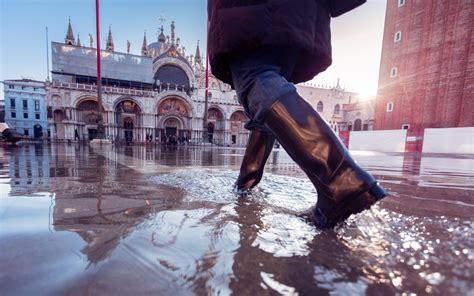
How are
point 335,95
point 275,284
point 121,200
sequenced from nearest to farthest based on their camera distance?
point 275,284
point 121,200
point 335,95

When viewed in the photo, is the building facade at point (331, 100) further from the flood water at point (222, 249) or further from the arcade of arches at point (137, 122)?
the flood water at point (222, 249)

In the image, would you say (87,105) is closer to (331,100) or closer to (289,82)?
(289,82)

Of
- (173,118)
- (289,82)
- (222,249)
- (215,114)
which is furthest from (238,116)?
(222,249)

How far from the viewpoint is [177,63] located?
29609 mm

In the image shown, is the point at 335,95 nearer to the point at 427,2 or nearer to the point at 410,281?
the point at 427,2

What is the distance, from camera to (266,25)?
2.94ft

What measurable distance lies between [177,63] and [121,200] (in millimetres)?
31322

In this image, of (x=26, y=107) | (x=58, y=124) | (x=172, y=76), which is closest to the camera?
(x=58, y=124)

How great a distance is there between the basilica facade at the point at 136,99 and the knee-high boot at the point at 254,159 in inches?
920

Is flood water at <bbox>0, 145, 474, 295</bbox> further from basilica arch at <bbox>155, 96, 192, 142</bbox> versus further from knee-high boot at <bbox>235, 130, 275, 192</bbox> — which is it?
basilica arch at <bbox>155, 96, 192, 142</bbox>

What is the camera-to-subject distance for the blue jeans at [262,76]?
87 cm

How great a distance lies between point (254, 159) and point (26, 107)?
44.7 meters

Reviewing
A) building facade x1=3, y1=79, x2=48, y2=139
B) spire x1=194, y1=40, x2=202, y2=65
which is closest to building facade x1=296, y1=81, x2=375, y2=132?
spire x1=194, y1=40, x2=202, y2=65

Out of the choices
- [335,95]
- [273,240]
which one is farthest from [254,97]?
[335,95]
